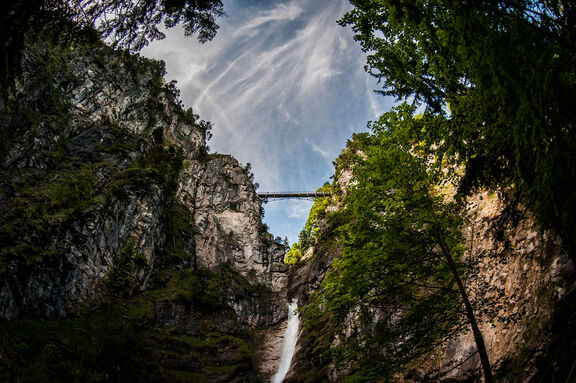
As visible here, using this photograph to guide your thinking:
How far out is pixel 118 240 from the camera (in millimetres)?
26344

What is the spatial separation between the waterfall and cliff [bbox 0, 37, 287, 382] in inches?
77.9

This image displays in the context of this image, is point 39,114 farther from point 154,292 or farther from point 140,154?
point 154,292

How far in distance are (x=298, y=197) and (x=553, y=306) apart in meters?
54.6

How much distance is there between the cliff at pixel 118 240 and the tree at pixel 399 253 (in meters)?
5.53

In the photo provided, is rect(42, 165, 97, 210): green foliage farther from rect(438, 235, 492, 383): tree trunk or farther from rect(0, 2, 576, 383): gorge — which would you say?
rect(438, 235, 492, 383): tree trunk

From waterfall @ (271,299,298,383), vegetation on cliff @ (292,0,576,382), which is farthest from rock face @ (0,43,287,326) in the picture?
vegetation on cliff @ (292,0,576,382)

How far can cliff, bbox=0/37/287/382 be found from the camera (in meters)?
17.5

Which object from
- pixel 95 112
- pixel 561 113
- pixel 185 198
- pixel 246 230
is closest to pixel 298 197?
A: pixel 246 230

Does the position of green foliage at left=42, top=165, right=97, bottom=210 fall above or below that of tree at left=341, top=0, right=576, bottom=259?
above

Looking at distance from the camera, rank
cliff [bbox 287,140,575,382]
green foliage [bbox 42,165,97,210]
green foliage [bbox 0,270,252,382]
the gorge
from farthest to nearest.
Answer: green foliage [bbox 42,165,97,210], green foliage [bbox 0,270,252,382], the gorge, cliff [bbox 287,140,575,382]

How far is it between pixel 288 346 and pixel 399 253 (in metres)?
26.9

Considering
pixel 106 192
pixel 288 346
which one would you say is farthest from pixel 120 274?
pixel 288 346

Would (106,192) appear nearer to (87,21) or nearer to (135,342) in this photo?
(135,342)

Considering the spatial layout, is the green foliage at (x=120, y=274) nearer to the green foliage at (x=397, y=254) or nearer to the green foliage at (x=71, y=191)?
the green foliage at (x=71, y=191)
